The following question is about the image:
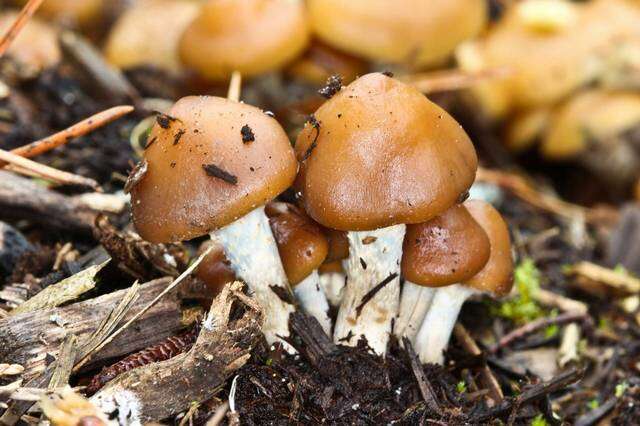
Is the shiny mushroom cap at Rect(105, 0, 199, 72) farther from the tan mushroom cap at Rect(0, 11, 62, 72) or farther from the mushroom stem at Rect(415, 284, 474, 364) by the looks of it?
the mushroom stem at Rect(415, 284, 474, 364)

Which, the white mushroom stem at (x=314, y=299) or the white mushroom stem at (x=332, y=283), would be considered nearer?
the white mushroom stem at (x=314, y=299)

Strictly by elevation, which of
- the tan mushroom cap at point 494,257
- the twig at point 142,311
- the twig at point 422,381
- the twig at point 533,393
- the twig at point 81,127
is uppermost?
the twig at point 81,127

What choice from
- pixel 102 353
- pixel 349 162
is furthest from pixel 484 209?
pixel 102 353

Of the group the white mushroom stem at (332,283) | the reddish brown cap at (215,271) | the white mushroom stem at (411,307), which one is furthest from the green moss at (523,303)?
the reddish brown cap at (215,271)

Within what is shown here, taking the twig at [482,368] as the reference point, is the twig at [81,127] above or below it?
above

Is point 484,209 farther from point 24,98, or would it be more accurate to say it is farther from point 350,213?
point 24,98

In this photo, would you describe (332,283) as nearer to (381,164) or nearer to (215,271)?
(215,271)

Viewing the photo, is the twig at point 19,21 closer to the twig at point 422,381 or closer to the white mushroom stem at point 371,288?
the white mushroom stem at point 371,288
